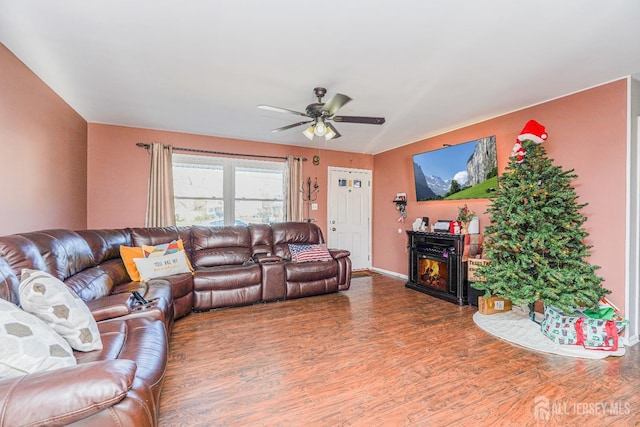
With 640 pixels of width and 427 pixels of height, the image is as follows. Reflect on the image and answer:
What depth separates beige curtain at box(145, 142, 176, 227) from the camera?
4.57 m

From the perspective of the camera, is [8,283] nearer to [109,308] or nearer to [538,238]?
[109,308]

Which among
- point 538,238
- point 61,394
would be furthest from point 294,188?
point 61,394

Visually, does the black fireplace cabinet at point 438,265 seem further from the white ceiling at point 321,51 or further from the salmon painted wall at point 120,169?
the salmon painted wall at point 120,169

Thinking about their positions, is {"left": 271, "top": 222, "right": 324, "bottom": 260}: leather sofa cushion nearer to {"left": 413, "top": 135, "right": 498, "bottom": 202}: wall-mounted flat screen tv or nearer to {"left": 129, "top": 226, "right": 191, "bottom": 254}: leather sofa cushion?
{"left": 129, "top": 226, "right": 191, "bottom": 254}: leather sofa cushion

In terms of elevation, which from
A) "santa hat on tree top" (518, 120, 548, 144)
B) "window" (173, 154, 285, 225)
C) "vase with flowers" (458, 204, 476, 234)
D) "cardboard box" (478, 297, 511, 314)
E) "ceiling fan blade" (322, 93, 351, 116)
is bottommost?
"cardboard box" (478, 297, 511, 314)

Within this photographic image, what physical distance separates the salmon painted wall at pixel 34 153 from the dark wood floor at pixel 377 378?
5.61 ft

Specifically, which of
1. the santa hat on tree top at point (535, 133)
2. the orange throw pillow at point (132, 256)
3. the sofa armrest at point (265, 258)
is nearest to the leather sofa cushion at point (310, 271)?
the sofa armrest at point (265, 258)

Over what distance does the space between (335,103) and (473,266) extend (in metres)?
2.69

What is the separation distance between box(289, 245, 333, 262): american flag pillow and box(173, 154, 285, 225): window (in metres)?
1.15

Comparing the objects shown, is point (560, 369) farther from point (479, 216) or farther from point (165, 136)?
point (165, 136)

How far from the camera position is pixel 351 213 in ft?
20.3

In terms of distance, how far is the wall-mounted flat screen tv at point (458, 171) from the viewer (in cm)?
392

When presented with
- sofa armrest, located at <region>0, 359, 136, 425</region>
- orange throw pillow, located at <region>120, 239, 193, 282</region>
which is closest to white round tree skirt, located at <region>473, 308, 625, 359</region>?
sofa armrest, located at <region>0, 359, 136, 425</region>

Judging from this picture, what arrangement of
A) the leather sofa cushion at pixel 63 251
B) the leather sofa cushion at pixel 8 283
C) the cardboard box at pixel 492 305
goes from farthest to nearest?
the cardboard box at pixel 492 305
the leather sofa cushion at pixel 63 251
the leather sofa cushion at pixel 8 283
